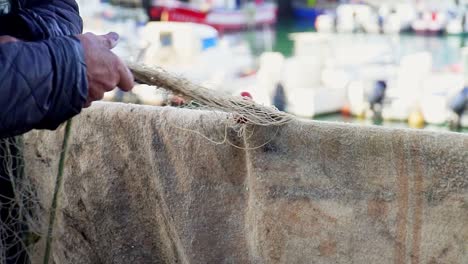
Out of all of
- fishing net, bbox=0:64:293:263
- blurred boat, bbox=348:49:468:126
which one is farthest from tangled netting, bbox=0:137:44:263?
blurred boat, bbox=348:49:468:126

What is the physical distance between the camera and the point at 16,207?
2139 mm

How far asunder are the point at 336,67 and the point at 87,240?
13421 mm

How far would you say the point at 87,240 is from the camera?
2.12 m

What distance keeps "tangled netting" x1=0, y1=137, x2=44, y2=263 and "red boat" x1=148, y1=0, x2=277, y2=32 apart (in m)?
21.2

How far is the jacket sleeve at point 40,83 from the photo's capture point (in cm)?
127

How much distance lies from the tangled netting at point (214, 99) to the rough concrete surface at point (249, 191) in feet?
0.10

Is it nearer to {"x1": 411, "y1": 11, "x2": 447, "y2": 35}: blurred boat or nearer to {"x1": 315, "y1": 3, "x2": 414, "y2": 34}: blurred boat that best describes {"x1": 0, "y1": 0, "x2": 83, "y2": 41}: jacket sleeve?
{"x1": 315, "y1": 3, "x2": 414, "y2": 34}: blurred boat

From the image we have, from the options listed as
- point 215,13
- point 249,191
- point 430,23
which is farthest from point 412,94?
point 249,191

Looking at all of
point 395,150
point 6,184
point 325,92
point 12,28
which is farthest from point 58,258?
point 325,92

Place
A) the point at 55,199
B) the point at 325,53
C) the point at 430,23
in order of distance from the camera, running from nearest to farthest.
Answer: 1. the point at 55,199
2. the point at 325,53
3. the point at 430,23

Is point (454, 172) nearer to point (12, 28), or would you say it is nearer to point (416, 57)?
point (12, 28)

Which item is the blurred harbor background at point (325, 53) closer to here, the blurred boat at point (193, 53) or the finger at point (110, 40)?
the blurred boat at point (193, 53)

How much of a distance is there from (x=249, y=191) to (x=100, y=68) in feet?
1.91

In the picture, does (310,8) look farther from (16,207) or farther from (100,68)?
(100,68)
